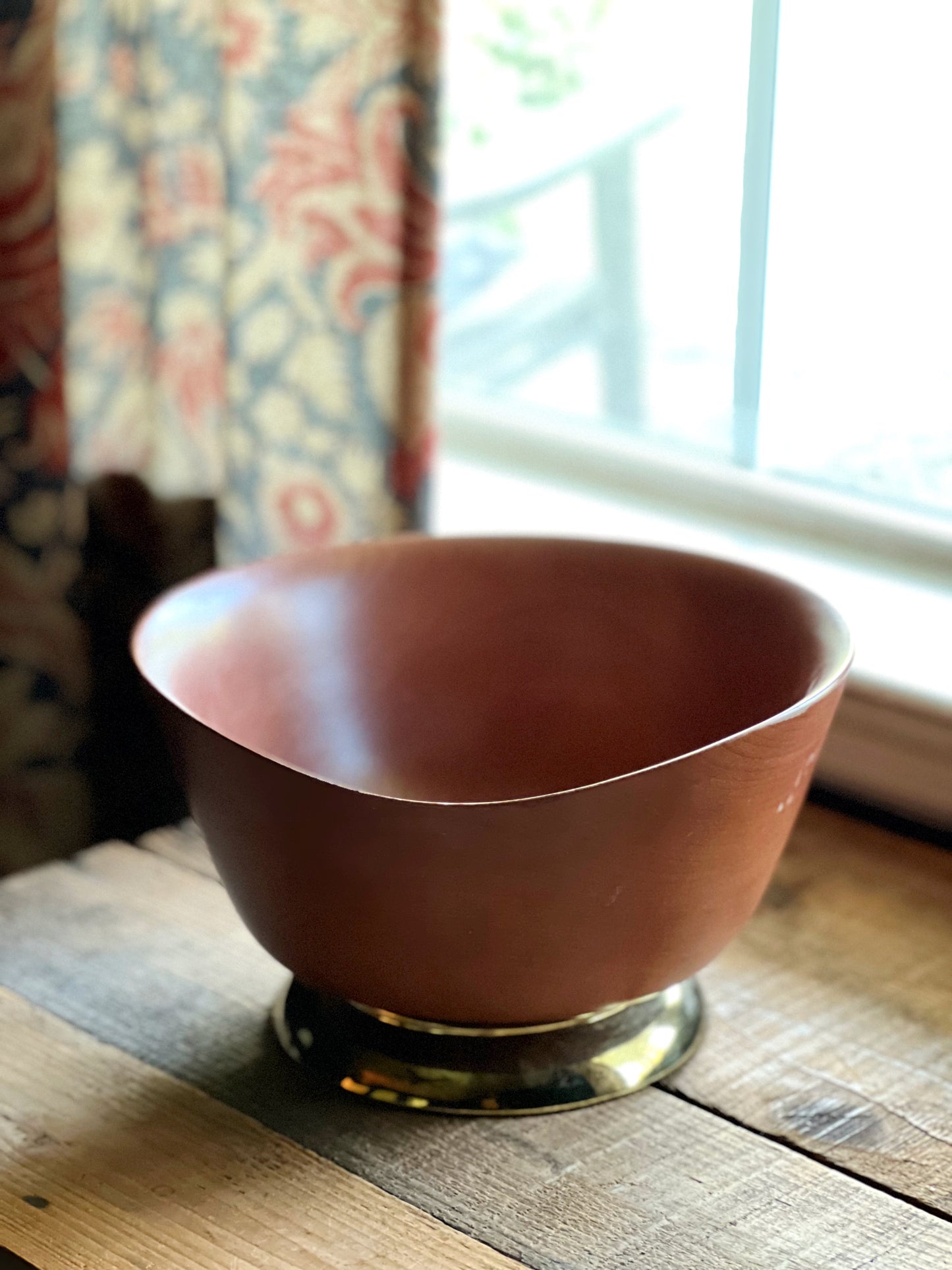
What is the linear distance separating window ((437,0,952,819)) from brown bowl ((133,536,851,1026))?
228 mm

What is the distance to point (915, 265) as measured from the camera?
91 centimetres

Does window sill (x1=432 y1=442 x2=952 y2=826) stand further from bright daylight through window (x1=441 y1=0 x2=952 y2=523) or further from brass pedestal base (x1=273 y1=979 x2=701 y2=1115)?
brass pedestal base (x1=273 y1=979 x2=701 y2=1115)

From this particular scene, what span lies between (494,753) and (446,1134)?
8.2 inches

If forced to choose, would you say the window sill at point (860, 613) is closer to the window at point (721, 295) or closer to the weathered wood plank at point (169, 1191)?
the window at point (721, 295)

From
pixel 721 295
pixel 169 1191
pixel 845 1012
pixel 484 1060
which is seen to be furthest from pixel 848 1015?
pixel 721 295

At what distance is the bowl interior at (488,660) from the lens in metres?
0.70

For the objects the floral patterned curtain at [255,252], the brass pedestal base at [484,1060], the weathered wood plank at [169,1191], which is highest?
the floral patterned curtain at [255,252]

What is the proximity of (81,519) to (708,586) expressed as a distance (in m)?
0.42

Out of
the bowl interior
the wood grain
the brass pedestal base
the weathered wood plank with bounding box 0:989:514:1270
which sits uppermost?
the bowl interior

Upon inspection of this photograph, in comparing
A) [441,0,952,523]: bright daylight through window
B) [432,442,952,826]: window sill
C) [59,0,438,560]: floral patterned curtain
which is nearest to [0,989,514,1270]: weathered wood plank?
[432,442,952,826]: window sill

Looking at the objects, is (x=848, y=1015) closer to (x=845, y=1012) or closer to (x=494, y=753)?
(x=845, y=1012)

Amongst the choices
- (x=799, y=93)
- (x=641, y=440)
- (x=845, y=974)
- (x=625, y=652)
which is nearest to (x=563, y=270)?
(x=641, y=440)

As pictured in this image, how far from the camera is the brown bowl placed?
0.53 meters

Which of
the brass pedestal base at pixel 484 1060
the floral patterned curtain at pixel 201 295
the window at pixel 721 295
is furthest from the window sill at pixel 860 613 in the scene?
the brass pedestal base at pixel 484 1060
